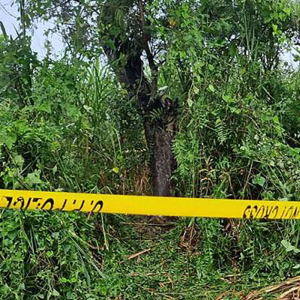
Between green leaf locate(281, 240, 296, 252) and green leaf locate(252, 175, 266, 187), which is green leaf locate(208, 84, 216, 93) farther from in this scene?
green leaf locate(281, 240, 296, 252)

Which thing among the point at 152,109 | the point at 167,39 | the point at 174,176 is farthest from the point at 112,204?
the point at 152,109

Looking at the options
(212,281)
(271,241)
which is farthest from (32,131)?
(271,241)

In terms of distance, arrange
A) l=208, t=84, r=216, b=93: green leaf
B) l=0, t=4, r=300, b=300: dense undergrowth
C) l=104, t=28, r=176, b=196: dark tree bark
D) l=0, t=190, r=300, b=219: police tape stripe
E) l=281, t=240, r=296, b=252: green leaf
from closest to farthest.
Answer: l=0, t=190, r=300, b=219: police tape stripe, l=0, t=4, r=300, b=300: dense undergrowth, l=281, t=240, r=296, b=252: green leaf, l=208, t=84, r=216, b=93: green leaf, l=104, t=28, r=176, b=196: dark tree bark

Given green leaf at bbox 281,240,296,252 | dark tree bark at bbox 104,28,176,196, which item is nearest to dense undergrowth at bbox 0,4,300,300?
green leaf at bbox 281,240,296,252

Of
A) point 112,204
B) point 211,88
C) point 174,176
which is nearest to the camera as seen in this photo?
point 112,204

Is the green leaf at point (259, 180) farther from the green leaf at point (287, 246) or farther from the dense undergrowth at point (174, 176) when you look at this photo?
the green leaf at point (287, 246)

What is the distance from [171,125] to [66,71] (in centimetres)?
103

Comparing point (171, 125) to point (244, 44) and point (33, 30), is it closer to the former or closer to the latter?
point (244, 44)

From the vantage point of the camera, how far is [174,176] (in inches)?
144

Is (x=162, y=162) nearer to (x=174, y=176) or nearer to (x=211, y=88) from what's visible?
(x=174, y=176)

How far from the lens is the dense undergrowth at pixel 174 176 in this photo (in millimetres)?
2600

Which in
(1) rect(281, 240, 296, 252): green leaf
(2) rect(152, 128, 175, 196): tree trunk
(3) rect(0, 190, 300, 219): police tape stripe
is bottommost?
(1) rect(281, 240, 296, 252): green leaf

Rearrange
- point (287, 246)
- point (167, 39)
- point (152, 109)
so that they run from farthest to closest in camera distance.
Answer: point (152, 109), point (167, 39), point (287, 246)

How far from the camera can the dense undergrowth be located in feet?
8.53
